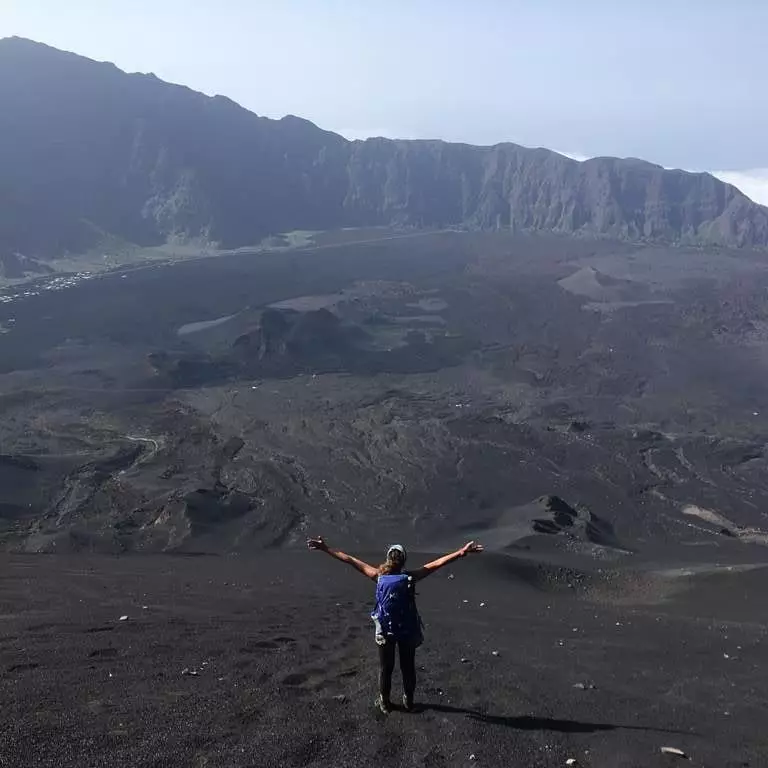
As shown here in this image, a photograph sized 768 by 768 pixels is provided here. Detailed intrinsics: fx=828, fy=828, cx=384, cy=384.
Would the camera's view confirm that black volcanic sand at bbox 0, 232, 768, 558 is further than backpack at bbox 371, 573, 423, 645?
Yes

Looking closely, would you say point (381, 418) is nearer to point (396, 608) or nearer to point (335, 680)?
point (335, 680)

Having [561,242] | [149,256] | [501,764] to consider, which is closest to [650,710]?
[501,764]

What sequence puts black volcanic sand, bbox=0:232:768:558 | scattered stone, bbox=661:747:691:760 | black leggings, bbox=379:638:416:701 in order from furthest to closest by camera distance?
black volcanic sand, bbox=0:232:768:558, black leggings, bbox=379:638:416:701, scattered stone, bbox=661:747:691:760

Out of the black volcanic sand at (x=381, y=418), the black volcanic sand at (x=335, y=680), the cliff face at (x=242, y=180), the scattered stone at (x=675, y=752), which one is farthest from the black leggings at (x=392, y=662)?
the cliff face at (x=242, y=180)

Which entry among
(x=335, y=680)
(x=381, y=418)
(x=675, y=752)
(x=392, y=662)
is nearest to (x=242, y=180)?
(x=381, y=418)

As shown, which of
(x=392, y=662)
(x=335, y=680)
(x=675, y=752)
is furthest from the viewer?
(x=335, y=680)

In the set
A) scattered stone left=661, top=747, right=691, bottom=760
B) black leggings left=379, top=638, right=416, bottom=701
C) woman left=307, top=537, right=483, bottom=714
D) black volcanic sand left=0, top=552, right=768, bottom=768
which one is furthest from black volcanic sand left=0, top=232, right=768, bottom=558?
woman left=307, top=537, right=483, bottom=714

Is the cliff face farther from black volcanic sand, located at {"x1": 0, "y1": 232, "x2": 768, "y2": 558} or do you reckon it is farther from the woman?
the woman
